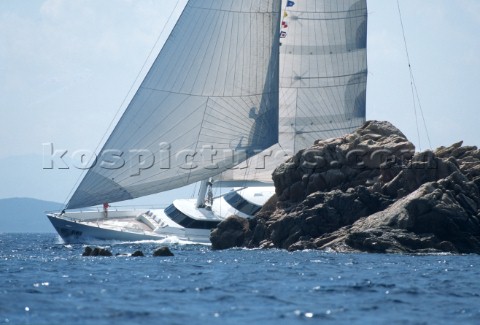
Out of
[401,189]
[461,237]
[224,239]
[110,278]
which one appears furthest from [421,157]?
[110,278]

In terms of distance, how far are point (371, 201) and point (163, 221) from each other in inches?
579

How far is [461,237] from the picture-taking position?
4481 cm

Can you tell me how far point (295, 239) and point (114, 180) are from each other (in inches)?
386

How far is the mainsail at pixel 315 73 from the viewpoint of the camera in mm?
59812

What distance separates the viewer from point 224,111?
52.9 m

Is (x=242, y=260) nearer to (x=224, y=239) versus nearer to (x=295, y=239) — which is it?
(x=295, y=239)

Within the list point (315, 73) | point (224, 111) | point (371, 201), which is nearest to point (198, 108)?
point (224, 111)

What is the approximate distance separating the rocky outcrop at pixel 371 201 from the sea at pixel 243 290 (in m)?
2.22

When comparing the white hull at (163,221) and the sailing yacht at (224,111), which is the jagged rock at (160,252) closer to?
the sailing yacht at (224,111)

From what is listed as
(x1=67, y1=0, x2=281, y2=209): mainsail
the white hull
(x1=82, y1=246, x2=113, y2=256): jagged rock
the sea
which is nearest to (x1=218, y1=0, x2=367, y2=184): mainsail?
the white hull

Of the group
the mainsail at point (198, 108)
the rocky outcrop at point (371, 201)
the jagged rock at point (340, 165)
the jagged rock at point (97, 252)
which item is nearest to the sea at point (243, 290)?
the jagged rock at point (97, 252)

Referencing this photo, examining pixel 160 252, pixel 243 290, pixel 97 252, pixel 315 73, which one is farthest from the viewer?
pixel 315 73

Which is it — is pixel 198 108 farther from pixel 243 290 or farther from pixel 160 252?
pixel 243 290

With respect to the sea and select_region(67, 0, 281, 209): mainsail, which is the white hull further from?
the sea
